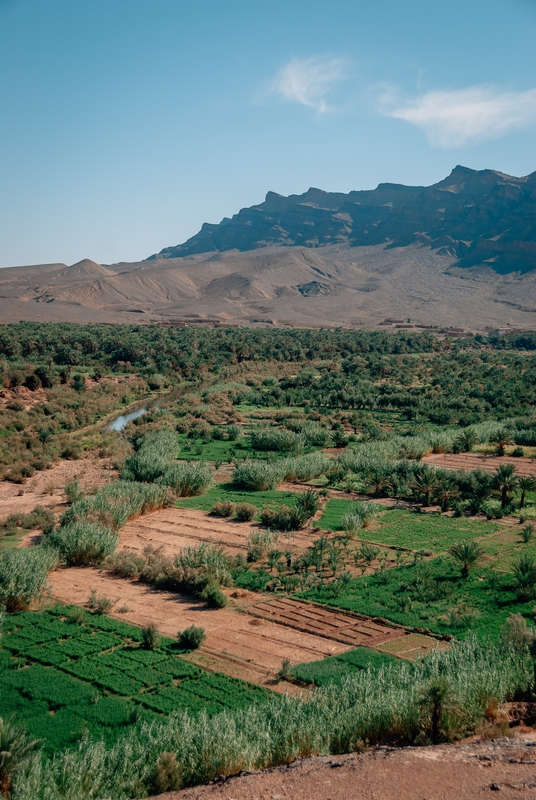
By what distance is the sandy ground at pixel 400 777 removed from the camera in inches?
274

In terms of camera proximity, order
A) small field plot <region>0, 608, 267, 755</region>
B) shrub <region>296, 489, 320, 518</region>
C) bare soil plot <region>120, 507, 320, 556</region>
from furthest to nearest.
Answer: shrub <region>296, 489, 320, 518</region> < bare soil plot <region>120, 507, 320, 556</region> < small field plot <region>0, 608, 267, 755</region>

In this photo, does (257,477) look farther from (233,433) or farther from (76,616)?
(76,616)

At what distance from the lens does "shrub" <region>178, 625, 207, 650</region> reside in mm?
12352

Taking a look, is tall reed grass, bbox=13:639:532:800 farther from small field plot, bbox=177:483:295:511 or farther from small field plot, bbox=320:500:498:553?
small field plot, bbox=177:483:295:511

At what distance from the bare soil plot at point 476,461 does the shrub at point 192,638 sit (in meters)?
16.1

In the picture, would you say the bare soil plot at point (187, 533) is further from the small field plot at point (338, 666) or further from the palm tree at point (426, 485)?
the small field plot at point (338, 666)

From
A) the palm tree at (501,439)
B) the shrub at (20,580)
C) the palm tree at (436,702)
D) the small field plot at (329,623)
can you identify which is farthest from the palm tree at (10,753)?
the palm tree at (501,439)

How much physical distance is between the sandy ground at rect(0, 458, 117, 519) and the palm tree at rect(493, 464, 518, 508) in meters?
12.7

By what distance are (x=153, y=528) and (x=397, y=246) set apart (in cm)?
16908

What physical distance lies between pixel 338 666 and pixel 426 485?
11.0 meters

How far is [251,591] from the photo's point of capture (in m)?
15.2

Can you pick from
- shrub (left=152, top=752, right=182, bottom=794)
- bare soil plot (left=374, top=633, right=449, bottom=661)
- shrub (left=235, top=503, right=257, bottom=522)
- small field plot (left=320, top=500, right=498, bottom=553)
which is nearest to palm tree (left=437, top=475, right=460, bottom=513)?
small field plot (left=320, top=500, right=498, bottom=553)

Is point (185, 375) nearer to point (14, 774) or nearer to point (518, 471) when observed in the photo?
point (518, 471)

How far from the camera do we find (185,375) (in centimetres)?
5597
